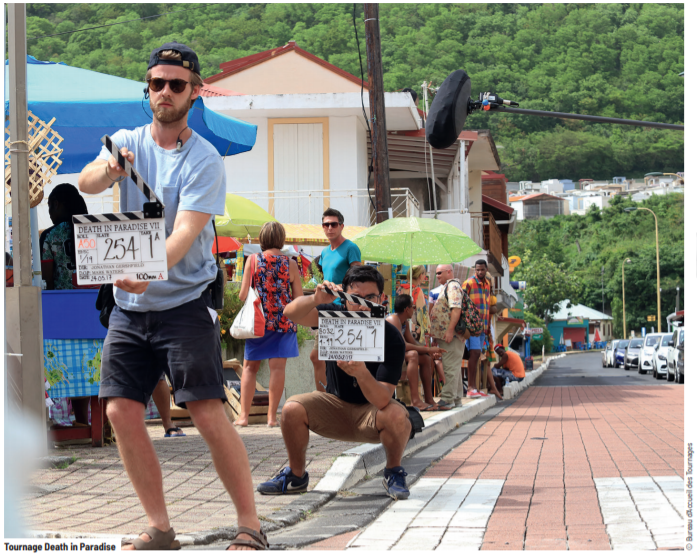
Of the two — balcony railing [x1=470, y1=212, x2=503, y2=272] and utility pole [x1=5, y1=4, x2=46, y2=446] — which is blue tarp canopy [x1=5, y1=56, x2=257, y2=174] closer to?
utility pole [x1=5, y1=4, x2=46, y2=446]

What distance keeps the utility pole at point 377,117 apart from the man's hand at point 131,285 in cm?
942

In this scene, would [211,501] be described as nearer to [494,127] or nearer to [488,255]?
[488,255]

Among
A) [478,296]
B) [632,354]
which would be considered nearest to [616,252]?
[632,354]

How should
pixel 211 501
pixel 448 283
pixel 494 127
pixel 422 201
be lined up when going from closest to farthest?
pixel 211 501, pixel 448 283, pixel 422 201, pixel 494 127

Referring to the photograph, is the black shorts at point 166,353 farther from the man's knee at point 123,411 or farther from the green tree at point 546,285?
the green tree at point 546,285

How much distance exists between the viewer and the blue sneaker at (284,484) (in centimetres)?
536

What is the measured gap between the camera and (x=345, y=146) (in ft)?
75.6

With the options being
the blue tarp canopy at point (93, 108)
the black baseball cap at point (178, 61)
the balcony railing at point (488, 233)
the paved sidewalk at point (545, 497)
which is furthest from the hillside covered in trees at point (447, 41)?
the black baseball cap at point (178, 61)

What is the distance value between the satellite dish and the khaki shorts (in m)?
1.99

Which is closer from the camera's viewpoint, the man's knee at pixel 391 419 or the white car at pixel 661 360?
the man's knee at pixel 391 419

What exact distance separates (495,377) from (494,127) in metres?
59.9

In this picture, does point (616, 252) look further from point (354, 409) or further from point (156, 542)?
point (156, 542)

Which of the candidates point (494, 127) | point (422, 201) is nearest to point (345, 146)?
point (422, 201)

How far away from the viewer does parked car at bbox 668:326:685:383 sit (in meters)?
27.0
